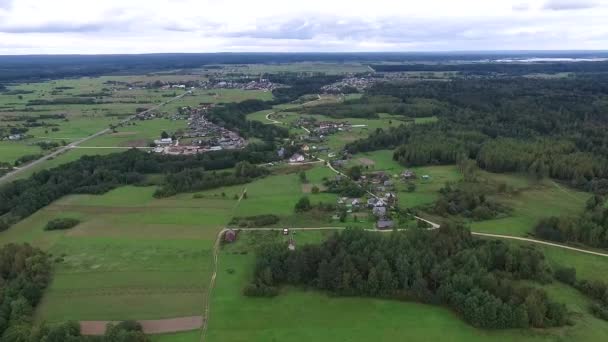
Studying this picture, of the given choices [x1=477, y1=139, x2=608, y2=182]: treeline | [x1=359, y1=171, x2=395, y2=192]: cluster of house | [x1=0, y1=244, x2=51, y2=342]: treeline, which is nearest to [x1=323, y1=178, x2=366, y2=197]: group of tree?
[x1=359, y1=171, x2=395, y2=192]: cluster of house

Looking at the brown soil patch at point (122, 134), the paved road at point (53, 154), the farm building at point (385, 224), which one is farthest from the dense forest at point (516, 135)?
the paved road at point (53, 154)

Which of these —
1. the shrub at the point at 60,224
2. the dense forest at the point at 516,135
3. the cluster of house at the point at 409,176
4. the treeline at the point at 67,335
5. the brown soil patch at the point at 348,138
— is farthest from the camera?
the brown soil patch at the point at 348,138

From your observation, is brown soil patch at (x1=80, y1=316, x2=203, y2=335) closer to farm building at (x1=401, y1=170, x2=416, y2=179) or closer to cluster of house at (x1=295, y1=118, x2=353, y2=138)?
farm building at (x1=401, y1=170, x2=416, y2=179)

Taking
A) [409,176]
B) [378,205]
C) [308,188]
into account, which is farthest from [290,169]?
[378,205]

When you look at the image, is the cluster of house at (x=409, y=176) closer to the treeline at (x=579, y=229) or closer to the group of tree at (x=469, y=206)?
the group of tree at (x=469, y=206)

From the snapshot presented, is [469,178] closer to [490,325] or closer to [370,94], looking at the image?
[490,325]

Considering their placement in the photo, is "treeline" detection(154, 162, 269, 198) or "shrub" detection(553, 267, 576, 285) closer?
"shrub" detection(553, 267, 576, 285)
